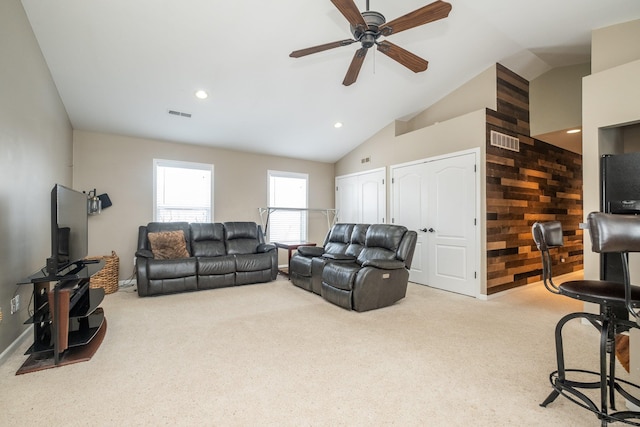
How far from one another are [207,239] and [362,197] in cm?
313

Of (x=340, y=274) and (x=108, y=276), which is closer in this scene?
(x=340, y=274)

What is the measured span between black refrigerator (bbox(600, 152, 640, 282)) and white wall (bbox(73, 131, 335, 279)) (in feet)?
17.2

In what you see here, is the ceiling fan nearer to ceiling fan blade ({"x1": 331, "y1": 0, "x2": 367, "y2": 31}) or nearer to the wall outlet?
ceiling fan blade ({"x1": 331, "y1": 0, "x2": 367, "y2": 31})

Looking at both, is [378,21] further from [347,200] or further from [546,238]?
[347,200]

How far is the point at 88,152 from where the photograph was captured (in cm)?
484

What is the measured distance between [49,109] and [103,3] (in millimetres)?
1470

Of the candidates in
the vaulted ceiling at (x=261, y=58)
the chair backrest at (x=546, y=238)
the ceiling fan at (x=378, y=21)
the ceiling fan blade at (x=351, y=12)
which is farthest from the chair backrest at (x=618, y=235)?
the vaulted ceiling at (x=261, y=58)

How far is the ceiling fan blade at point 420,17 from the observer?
219 cm

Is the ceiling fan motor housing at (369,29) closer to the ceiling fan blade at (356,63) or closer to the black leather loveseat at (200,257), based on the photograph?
the ceiling fan blade at (356,63)

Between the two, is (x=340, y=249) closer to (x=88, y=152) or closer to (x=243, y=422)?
(x=243, y=422)

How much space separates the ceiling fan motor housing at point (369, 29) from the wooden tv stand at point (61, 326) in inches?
117

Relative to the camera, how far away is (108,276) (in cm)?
443

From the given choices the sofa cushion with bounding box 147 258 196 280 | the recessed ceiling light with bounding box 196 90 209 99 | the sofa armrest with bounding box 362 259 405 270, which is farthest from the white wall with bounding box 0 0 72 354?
the sofa armrest with bounding box 362 259 405 270

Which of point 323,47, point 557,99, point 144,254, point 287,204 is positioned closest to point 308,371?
point 323,47
